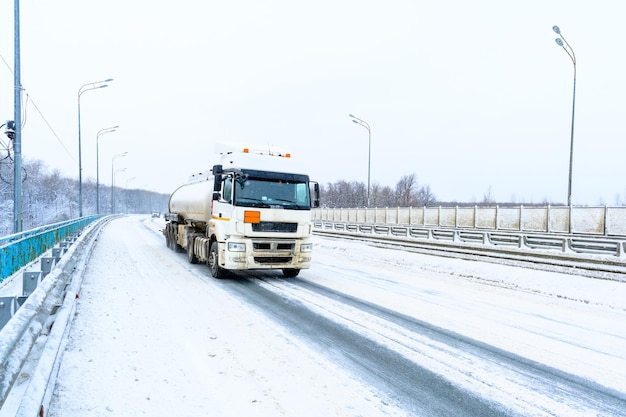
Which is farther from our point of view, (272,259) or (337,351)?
(272,259)

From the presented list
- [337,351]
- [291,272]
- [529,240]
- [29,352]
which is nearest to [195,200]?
[291,272]

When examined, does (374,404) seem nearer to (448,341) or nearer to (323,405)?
(323,405)

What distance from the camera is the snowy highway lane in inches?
152

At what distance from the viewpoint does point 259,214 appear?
1033 cm

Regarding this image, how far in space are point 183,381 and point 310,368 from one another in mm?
1369

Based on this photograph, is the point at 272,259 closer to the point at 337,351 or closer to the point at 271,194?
the point at 271,194

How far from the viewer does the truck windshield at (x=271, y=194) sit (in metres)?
10.5

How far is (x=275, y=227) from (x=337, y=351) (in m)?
5.50

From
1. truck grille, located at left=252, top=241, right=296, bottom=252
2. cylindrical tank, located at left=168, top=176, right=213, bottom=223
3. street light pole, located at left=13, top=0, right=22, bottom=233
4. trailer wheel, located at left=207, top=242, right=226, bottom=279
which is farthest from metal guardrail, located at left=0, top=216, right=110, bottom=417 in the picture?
cylindrical tank, located at left=168, top=176, right=213, bottom=223

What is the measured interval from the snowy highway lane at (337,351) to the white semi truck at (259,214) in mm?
772

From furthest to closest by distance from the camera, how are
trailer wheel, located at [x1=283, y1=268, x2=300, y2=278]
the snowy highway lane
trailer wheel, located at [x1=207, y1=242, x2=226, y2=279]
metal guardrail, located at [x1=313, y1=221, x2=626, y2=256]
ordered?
metal guardrail, located at [x1=313, y1=221, x2=626, y2=256] < trailer wheel, located at [x1=283, y1=268, x2=300, y2=278] < trailer wheel, located at [x1=207, y1=242, x2=226, y2=279] < the snowy highway lane

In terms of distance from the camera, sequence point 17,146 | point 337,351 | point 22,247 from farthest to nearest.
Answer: point 17,146 → point 22,247 → point 337,351

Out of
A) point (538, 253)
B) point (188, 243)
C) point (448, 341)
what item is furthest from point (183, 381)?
point (538, 253)

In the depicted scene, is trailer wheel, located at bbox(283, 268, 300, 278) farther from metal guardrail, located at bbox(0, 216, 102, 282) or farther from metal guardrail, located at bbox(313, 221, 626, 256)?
metal guardrail, located at bbox(313, 221, 626, 256)
